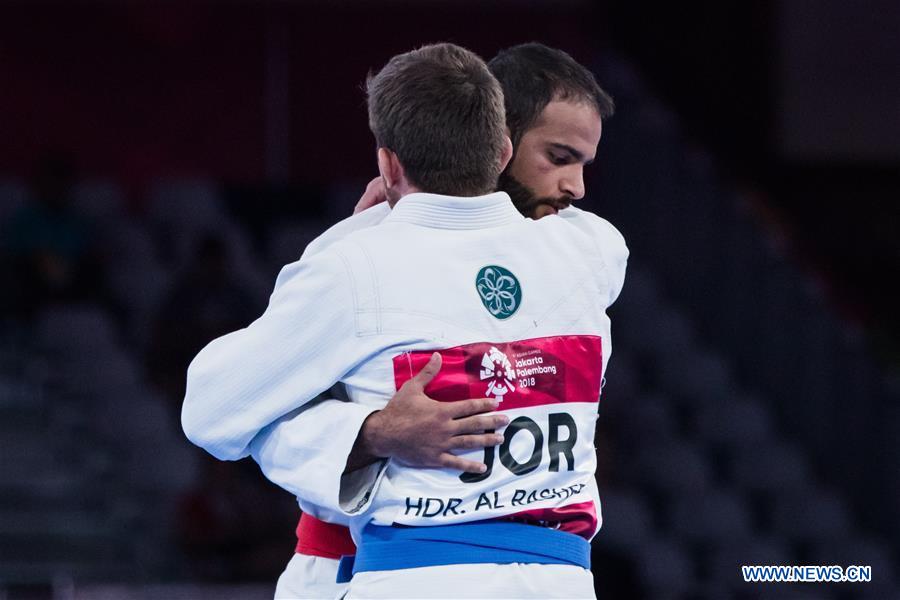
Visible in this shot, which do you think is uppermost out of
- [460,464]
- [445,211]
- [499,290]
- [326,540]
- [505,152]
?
[505,152]

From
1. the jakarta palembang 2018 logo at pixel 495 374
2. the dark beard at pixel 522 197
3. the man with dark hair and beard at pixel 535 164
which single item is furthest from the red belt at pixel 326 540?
the dark beard at pixel 522 197

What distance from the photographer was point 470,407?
2268 millimetres

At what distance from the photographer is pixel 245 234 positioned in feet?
29.1

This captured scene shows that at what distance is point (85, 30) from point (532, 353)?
Answer: 773 cm

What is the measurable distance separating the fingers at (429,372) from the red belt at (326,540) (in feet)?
1.39

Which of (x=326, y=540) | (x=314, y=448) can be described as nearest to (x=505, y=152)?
(x=314, y=448)

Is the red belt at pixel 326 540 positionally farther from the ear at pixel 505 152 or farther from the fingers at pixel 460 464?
the ear at pixel 505 152

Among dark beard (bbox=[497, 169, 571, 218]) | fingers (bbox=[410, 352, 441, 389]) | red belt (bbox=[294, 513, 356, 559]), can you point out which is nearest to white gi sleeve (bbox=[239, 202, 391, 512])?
fingers (bbox=[410, 352, 441, 389])

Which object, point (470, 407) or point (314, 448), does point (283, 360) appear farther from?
point (470, 407)

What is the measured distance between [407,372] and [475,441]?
159 mm

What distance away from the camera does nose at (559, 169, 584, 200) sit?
272cm

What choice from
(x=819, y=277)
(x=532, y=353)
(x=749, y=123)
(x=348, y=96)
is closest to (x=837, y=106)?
(x=749, y=123)

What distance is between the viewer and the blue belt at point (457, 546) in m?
2.26

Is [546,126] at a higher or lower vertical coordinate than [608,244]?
higher
